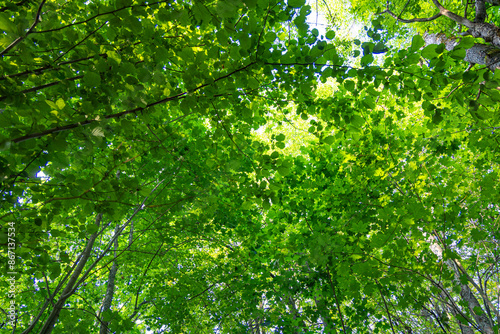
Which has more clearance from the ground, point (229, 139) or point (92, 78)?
point (229, 139)

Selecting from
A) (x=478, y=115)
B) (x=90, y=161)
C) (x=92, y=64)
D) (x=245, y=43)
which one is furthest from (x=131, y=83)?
(x=478, y=115)

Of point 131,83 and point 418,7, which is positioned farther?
point 418,7

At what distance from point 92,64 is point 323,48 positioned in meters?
1.34

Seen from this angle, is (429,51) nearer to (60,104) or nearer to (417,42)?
(417,42)

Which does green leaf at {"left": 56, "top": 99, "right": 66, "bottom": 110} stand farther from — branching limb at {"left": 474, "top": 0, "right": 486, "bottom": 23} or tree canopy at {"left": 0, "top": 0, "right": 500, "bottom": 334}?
branching limb at {"left": 474, "top": 0, "right": 486, "bottom": 23}

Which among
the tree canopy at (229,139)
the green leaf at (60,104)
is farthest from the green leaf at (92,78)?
the green leaf at (60,104)

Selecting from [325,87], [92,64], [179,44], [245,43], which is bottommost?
[245,43]

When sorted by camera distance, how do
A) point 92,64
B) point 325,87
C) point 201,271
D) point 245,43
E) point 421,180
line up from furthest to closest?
point 325,87, point 201,271, point 421,180, point 92,64, point 245,43

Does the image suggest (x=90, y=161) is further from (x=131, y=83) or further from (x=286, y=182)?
(x=286, y=182)

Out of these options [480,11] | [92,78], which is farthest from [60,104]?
[480,11]

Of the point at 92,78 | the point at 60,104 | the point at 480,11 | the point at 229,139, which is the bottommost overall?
the point at 60,104

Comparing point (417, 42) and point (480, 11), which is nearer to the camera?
point (417, 42)

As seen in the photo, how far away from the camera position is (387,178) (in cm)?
366

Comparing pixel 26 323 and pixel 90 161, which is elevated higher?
pixel 90 161
